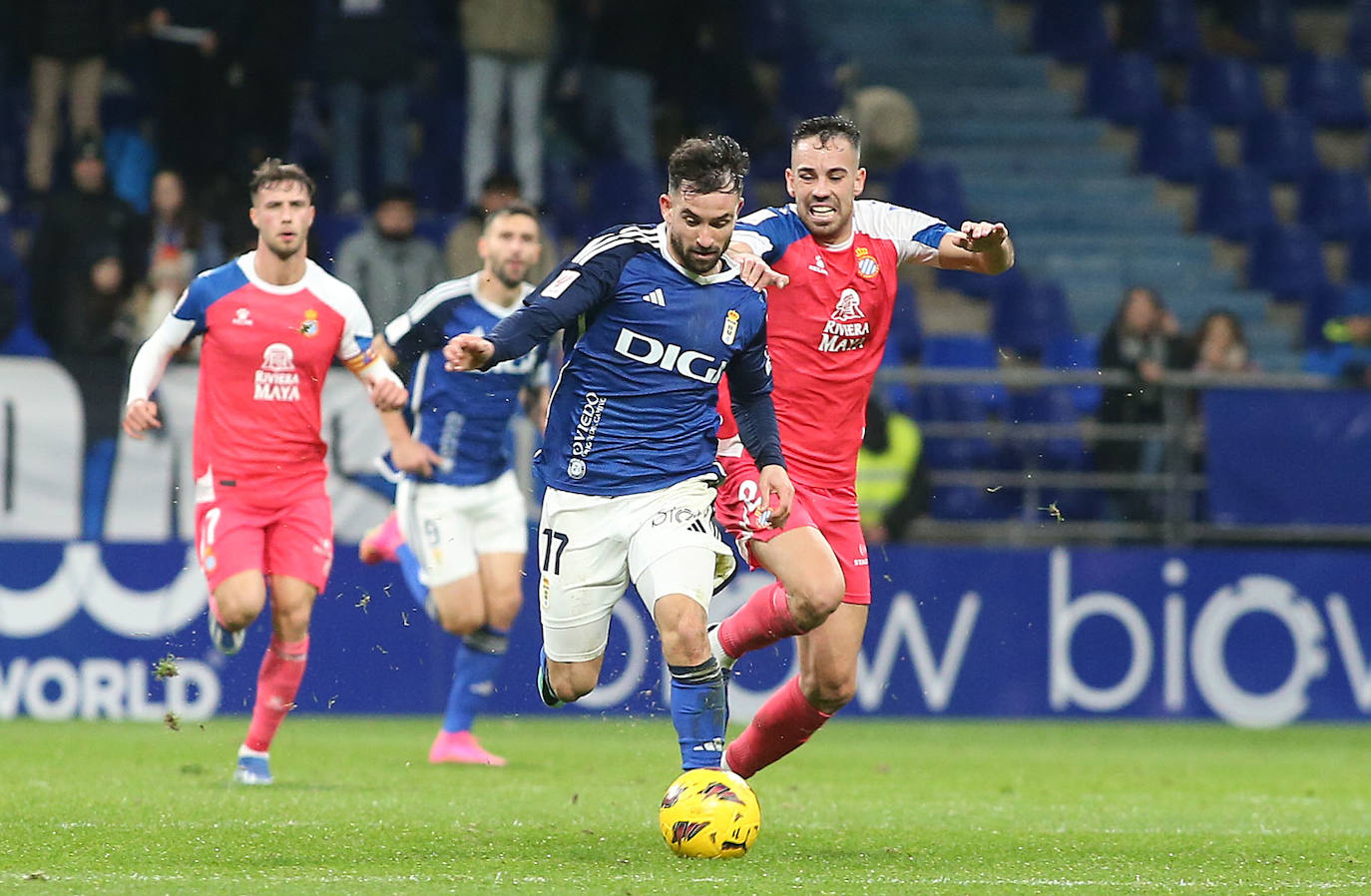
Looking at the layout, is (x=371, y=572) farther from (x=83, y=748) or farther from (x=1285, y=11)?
(x=1285, y=11)

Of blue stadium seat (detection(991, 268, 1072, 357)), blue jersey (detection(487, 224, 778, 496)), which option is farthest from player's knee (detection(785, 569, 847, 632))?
blue stadium seat (detection(991, 268, 1072, 357))

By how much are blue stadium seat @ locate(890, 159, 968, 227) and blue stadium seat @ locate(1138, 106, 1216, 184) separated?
2500 mm

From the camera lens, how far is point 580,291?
6949 mm

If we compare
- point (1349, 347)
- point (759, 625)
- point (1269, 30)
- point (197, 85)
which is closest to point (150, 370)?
point (759, 625)

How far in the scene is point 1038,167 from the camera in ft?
63.1

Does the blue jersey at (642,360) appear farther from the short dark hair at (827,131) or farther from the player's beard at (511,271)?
the player's beard at (511,271)

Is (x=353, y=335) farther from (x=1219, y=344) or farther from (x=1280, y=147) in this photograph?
(x=1280, y=147)

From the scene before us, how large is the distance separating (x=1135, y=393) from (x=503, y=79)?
4.84 m

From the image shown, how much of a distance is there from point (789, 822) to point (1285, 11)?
1468cm

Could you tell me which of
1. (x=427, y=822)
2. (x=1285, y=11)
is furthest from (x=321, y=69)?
(x=1285, y=11)

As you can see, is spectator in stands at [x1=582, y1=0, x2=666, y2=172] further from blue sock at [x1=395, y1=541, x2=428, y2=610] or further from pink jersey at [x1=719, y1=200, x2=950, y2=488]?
pink jersey at [x1=719, y1=200, x2=950, y2=488]

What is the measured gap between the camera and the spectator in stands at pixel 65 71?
1445 centimetres

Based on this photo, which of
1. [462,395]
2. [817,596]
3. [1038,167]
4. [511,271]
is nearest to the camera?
[817,596]

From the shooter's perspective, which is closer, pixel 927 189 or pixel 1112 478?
pixel 1112 478
